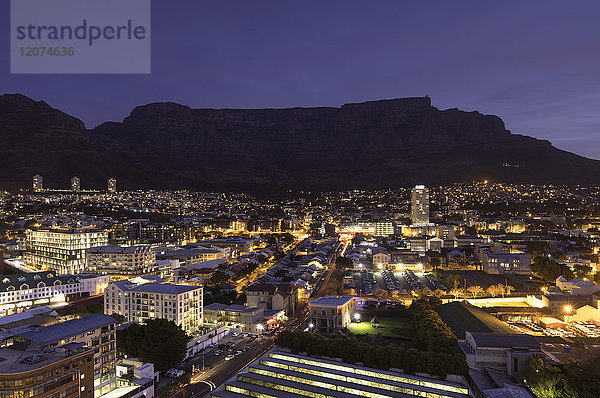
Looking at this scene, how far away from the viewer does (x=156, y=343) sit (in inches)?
997

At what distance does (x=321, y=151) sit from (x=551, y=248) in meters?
136

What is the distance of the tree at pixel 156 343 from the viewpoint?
2534 cm

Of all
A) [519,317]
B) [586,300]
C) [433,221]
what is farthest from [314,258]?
[433,221]

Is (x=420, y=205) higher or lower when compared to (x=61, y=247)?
higher

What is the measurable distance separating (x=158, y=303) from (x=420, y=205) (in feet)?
252

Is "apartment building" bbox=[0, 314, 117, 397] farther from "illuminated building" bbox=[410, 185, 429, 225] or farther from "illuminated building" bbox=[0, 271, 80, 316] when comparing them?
"illuminated building" bbox=[410, 185, 429, 225]

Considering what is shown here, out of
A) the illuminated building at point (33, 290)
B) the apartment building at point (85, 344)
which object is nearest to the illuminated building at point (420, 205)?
the illuminated building at point (33, 290)

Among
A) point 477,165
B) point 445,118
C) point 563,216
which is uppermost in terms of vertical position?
point 445,118

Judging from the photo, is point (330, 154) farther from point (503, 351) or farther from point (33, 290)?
point (503, 351)

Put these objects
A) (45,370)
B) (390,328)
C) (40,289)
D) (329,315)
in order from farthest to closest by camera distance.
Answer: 1. (40,289)
2. (390,328)
3. (329,315)
4. (45,370)

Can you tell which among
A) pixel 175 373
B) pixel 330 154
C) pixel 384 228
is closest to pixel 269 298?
pixel 175 373

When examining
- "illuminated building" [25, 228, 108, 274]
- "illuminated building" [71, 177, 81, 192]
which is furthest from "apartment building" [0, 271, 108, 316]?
"illuminated building" [71, 177, 81, 192]

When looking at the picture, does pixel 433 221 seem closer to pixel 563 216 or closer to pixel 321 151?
pixel 563 216

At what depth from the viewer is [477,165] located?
15125 cm
